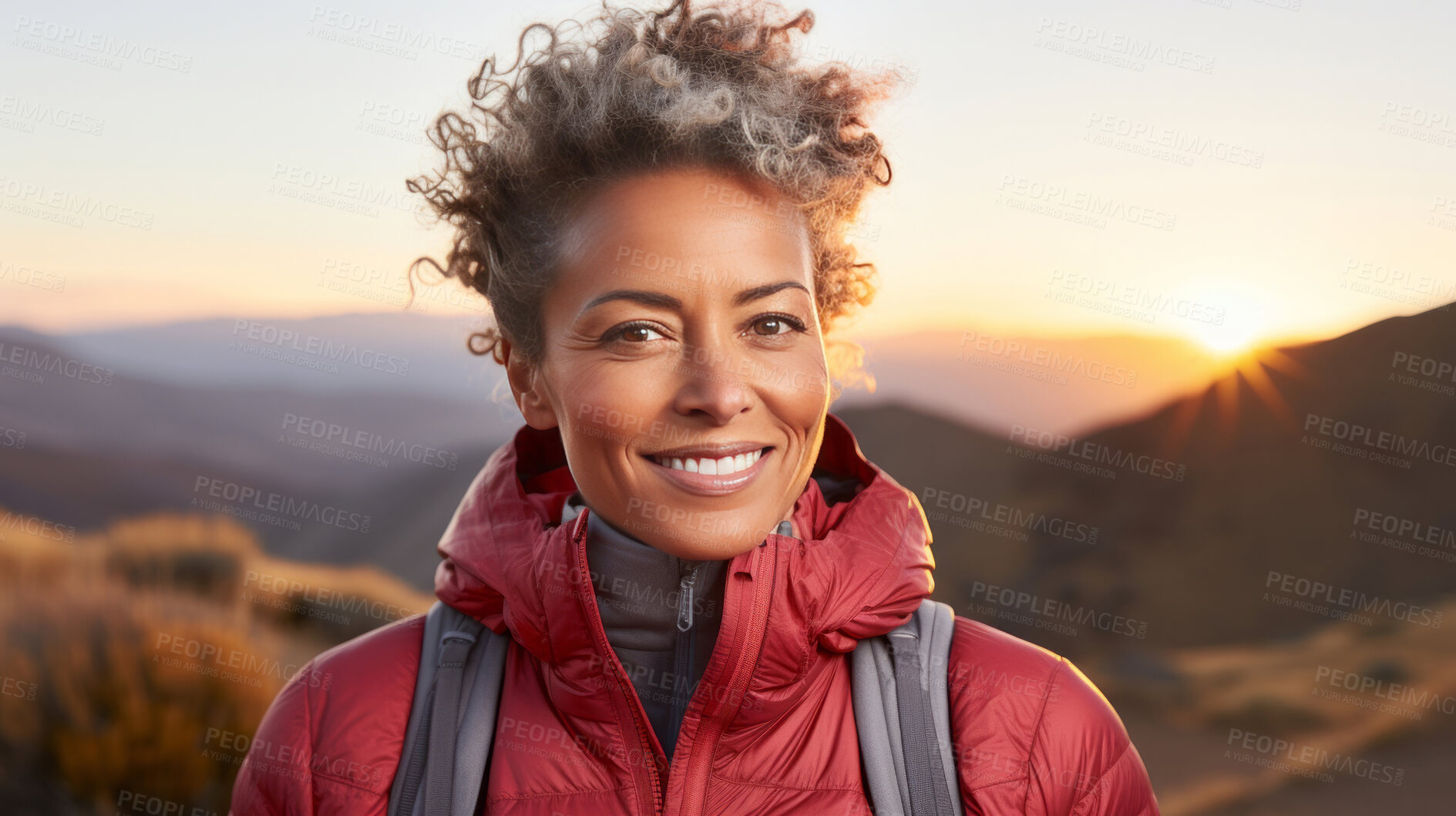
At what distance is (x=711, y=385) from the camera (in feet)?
4.94

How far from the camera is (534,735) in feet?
5.49

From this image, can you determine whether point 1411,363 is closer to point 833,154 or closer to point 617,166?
point 833,154

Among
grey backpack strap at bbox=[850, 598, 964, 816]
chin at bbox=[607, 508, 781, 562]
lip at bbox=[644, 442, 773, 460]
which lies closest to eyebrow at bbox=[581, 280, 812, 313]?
lip at bbox=[644, 442, 773, 460]

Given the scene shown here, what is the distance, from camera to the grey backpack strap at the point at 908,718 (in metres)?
1.54

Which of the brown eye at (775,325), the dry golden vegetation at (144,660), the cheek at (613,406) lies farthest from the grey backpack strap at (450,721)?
the dry golden vegetation at (144,660)

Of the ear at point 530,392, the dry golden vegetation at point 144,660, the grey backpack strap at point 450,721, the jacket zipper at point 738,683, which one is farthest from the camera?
the dry golden vegetation at point 144,660

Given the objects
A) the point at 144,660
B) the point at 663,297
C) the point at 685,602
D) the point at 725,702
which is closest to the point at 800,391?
the point at 663,297

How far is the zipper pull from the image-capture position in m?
1.61

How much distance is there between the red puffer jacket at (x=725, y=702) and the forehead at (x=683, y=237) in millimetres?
428

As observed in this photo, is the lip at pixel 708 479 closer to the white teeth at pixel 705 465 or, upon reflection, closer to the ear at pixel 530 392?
the white teeth at pixel 705 465

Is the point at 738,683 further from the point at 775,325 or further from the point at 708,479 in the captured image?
the point at 775,325

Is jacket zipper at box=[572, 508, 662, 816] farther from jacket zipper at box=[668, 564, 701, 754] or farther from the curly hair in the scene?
the curly hair

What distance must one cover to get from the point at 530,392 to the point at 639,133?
0.58 meters

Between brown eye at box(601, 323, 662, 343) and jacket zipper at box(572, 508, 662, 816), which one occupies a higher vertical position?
brown eye at box(601, 323, 662, 343)
